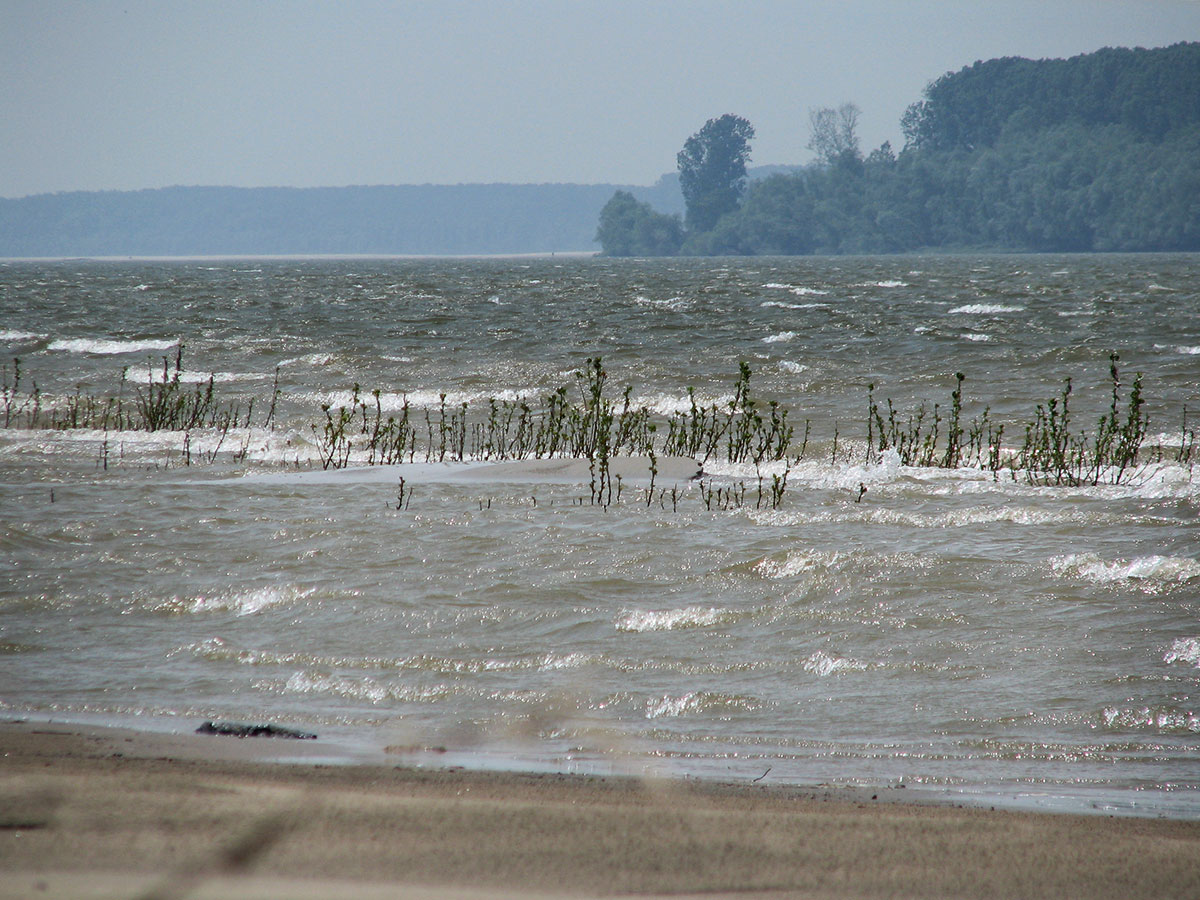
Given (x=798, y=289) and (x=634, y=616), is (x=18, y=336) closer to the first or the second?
(x=634, y=616)

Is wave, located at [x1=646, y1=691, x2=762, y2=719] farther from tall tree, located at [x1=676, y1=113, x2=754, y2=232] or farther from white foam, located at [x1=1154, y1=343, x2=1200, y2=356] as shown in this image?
tall tree, located at [x1=676, y1=113, x2=754, y2=232]

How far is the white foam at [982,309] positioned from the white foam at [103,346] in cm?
2327

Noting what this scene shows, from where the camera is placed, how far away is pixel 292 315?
35344mm

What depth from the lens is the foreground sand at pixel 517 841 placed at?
2.77 metres

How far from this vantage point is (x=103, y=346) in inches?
1016

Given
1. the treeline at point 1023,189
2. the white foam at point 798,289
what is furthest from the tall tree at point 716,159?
the white foam at point 798,289

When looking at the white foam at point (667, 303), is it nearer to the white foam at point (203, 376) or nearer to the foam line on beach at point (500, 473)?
the white foam at point (203, 376)

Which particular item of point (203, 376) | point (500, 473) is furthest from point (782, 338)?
point (500, 473)

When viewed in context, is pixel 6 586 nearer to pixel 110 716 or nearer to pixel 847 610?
pixel 110 716

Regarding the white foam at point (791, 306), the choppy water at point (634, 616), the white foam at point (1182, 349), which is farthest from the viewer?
the white foam at point (791, 306)

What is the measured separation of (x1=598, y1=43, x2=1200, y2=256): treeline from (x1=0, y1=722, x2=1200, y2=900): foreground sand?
549ft

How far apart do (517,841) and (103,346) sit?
85.2 ft

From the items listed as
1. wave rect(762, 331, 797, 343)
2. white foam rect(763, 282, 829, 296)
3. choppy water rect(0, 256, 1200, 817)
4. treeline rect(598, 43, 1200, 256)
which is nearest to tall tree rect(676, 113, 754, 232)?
treeline rect(598, 43, 1200, 256)

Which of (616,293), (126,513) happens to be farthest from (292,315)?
(126,513)
